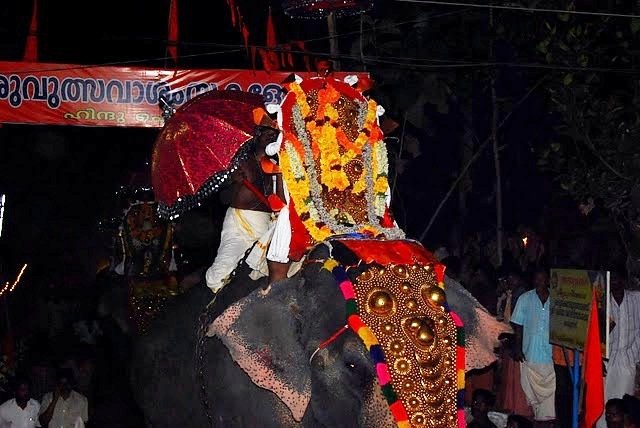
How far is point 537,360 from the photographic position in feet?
36.0

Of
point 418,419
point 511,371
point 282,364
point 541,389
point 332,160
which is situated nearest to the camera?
point 418,419

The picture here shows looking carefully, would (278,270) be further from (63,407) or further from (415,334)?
(63,407)

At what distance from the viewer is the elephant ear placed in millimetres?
5578

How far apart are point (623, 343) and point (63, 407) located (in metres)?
5.32

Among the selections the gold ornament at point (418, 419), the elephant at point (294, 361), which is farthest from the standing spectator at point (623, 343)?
the gold ornament at point (418, 419)

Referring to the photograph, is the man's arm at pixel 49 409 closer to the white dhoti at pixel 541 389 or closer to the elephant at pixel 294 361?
the white dhoti at pixel 541 389

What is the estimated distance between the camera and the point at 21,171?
77.6 ft

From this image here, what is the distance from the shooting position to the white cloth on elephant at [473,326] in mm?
5969

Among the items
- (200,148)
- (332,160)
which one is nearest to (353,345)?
(332,160)

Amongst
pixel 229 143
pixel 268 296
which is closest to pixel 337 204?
pixel 268 296

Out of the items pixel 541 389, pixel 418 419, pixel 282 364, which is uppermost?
pixel 282 364

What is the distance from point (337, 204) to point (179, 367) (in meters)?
2.06

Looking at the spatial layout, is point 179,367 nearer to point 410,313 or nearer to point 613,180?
point 410,313

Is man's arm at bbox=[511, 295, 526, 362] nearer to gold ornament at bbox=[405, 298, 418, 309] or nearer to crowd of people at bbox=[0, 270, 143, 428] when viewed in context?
crowd of people at bbox=[0, 270, 143, 428]
